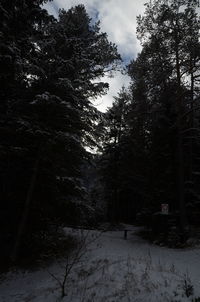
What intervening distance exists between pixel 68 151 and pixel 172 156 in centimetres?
825

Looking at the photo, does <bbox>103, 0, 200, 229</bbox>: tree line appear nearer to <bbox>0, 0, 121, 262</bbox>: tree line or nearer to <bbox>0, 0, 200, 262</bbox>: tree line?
<bbox>0, 0, 200, 262</bbox>: tree line

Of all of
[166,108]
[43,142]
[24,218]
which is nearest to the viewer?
[24,218]

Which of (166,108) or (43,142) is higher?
(166,108)

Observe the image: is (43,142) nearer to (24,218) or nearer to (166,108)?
(24,218)

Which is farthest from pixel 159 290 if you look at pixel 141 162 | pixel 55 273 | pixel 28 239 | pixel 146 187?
pixel 141 162

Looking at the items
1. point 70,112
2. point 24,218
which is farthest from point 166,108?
point 24,218

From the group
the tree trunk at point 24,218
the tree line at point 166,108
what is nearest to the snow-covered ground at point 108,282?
the tree trunk at point 24,218

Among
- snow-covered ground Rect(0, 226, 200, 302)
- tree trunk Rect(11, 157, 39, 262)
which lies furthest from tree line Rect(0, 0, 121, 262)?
snow-covered ground Rect(0, 226, 200, 302)

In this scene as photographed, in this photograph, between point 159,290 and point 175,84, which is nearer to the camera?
point 159,290

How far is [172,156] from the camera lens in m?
17.8

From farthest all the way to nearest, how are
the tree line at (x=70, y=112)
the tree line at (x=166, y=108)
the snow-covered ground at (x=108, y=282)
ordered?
the tree line at (x=166, y=108) → the tree line at (x=70, y=112) → the snow-covered ground at (x=108, y=282)

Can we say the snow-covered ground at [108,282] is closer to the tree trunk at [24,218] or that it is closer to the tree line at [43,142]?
the tree trunk at [24,218]

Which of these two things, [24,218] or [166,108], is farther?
[166,108]

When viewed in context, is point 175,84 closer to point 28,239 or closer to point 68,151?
point 68,151
